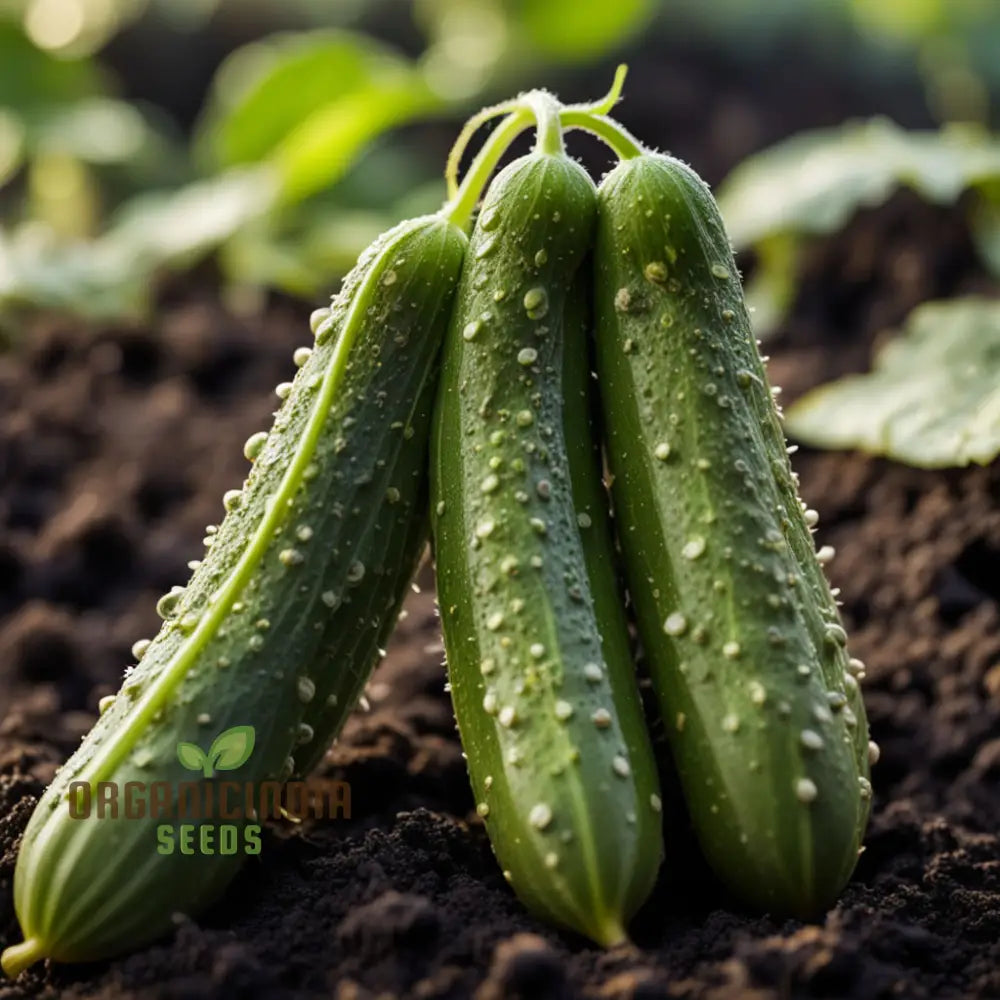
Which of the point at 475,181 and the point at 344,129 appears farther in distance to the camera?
the point at 344,129


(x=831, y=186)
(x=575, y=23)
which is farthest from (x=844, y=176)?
(x=575, y=23)

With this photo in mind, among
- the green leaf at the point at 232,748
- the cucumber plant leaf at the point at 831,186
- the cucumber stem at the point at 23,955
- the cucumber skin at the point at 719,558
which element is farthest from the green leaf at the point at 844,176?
the cucumber stem at the point at 23,955

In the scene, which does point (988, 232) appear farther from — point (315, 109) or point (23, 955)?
point (23, 955)

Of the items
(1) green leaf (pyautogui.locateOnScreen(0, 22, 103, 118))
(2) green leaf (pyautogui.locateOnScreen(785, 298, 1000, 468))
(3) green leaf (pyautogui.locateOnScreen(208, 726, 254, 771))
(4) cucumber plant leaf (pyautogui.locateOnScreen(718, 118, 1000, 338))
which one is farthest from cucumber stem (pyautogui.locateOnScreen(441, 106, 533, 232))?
(1) green leaf (pyautogui.locateOnScreen(0, 22, 103, 118))

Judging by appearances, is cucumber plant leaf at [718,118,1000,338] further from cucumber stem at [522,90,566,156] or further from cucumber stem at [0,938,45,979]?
cucumber stem at [0,938,45,979]

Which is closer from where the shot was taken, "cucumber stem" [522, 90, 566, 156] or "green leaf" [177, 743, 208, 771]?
"green leaf" [177, 743, 208, 771]
